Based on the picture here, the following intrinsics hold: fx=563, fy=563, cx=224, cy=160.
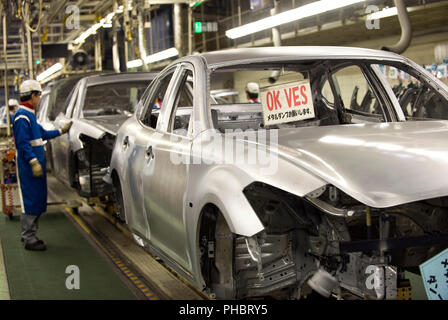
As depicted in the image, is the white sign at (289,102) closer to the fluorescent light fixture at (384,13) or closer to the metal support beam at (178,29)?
the fluorescent light fixture at (384,13)

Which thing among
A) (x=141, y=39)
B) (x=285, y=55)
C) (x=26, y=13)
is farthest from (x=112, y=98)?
(x=285, y=55)

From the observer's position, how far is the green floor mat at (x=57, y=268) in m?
4.27

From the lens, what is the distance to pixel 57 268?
5051 mm

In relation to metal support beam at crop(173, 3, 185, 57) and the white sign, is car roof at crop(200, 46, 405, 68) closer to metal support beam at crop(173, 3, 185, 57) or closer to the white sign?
the white sign

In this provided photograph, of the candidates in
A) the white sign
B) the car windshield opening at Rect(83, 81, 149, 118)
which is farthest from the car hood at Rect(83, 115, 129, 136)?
the white sign

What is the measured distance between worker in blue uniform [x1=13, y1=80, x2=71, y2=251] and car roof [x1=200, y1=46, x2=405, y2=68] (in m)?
2.74

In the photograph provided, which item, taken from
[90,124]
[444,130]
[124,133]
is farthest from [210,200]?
[90,124]

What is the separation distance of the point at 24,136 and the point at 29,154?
0.60 ft

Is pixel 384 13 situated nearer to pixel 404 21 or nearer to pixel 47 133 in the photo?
pixel 404 21

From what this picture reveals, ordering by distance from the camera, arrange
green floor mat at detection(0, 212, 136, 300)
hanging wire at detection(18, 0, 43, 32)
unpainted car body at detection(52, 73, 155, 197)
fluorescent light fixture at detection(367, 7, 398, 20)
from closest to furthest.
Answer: green floor mat at detection(0, 212, 136, 300) → unpainted car body at detection(52, 73, 155, 197) → hanging wire at detection(18, 0, 43, 32) → fluorescent light fixture at detection(367, 7, 398, 20)

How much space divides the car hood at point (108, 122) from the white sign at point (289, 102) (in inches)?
109

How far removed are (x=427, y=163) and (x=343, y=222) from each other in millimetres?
445

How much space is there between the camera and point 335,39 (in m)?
13.9

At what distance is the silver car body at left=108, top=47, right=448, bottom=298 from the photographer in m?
2.32
